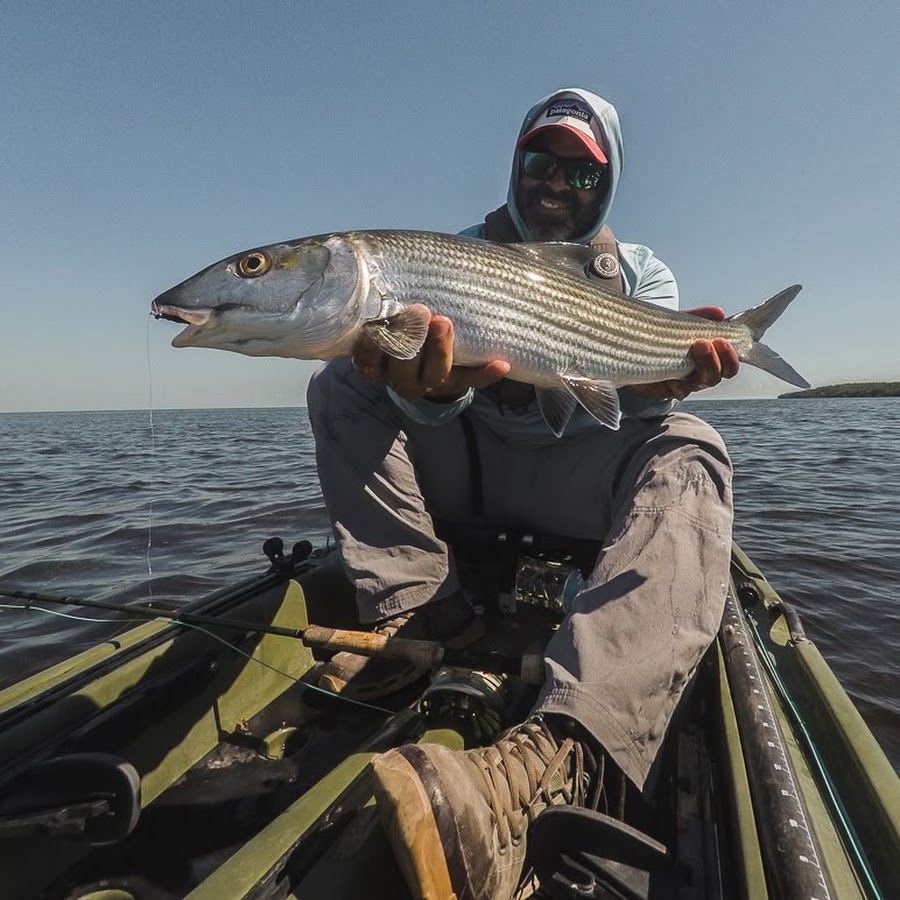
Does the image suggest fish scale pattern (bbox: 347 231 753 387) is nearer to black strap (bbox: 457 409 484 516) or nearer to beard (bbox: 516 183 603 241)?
black strap (bbox: 457 409 484 516)

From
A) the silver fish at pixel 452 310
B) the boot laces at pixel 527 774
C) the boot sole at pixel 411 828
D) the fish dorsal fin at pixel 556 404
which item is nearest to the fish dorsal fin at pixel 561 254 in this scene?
the silver fish at pixel 452 310

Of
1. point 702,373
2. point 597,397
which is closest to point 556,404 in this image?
point 597,397

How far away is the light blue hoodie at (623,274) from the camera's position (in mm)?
3875

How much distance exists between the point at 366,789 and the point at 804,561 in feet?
28.3

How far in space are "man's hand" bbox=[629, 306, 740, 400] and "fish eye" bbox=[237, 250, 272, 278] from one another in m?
2.31

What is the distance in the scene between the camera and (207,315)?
2.59 meters

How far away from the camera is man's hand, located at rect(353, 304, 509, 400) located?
2.95 m

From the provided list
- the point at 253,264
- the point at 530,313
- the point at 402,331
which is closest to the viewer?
the point at 253,264

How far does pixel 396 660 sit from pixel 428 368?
1576 mm

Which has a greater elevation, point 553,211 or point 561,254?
point 553,211

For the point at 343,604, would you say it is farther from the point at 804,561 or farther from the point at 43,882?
the point at 804,561

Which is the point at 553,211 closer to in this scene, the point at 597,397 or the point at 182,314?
the point at 597,397

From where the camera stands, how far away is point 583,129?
4273mm

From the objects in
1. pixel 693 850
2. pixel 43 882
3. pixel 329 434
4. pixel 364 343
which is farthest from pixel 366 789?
pixel 329 434
